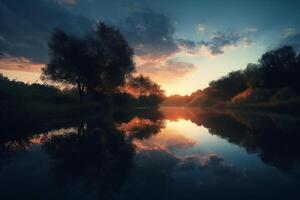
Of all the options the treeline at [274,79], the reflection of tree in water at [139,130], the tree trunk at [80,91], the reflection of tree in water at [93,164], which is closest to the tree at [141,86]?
the treeline at [274,79]

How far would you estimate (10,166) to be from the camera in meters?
7.42

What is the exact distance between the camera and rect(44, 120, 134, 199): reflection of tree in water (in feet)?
19.3

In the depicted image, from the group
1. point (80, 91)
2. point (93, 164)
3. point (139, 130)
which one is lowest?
point (139, 130)

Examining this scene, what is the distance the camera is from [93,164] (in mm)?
7465

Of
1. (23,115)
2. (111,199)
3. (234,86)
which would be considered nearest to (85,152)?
(111,199)

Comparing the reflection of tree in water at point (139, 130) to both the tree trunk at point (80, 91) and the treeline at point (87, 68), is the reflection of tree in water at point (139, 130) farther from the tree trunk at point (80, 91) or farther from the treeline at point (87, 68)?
the tree trunk at point (80, 91)

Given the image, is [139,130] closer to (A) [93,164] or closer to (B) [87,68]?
(A) [93,164]

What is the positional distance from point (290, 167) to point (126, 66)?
37.1 meters

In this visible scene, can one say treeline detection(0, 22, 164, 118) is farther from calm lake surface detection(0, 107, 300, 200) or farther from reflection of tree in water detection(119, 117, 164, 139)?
calm lake surface detection(0, 107, 300, 200)

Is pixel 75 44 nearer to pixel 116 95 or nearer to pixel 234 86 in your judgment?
pixel 116 95

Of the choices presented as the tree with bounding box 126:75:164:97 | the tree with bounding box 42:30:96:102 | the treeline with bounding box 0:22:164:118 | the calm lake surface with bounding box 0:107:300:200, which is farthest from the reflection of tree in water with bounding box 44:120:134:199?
the tree with bounding box 126:75:164:97

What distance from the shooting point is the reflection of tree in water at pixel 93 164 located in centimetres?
588

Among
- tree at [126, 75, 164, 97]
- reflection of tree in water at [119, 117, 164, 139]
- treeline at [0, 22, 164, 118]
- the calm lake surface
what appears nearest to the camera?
the calm lake surface

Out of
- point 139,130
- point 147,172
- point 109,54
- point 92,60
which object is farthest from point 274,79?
point 147,172
